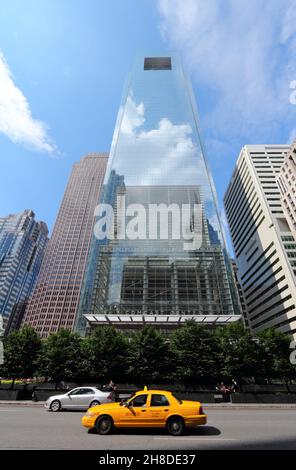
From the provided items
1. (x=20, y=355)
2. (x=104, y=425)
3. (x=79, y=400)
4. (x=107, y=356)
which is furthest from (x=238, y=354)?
(x=20, y=355)

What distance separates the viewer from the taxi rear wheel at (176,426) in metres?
7.70

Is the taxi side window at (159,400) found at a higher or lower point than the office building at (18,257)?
lower

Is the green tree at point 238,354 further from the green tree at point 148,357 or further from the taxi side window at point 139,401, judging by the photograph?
the taxi side window at point 139,401

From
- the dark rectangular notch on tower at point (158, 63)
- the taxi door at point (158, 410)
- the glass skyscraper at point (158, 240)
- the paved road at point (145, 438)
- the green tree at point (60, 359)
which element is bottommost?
the paved road at point (145, 438)

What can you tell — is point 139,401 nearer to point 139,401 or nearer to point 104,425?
point 139,401

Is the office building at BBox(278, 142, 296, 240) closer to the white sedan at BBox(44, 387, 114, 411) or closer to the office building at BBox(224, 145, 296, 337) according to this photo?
the office building at BBox(224, 145, 296, 337)

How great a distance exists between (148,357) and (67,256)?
120m

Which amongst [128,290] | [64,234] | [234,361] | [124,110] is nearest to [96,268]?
[128,290]

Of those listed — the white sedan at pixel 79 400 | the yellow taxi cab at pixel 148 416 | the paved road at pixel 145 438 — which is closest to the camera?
the paved road at pixel 145 438

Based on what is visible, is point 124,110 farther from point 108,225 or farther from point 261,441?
point 261,441

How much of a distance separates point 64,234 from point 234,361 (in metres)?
135

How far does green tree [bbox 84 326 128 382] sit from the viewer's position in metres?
27.1

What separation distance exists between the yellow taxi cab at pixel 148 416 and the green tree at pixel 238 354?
21817mm

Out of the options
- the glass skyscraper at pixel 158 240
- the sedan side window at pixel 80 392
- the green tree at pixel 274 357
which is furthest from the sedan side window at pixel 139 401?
the glass skyscraper at pixel 158 240
